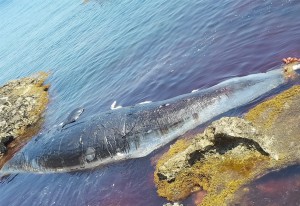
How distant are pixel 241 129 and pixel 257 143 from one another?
672 millimetres

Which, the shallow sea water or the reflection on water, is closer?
the reflection on water

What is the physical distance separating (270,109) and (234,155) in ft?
8.54

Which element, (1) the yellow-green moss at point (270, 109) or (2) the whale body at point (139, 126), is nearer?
(1) the yellow-green moss at point (270, 109)

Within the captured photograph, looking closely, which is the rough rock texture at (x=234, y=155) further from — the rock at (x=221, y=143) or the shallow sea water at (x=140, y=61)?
the shallow sea water at (x=140, y=61)

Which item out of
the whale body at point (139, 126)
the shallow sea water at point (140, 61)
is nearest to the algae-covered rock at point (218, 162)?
the shallow sea water at point (140, 61)

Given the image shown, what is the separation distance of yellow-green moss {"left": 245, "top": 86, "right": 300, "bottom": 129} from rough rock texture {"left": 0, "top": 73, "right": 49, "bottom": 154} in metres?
17.6

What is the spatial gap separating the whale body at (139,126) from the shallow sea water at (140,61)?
647mm

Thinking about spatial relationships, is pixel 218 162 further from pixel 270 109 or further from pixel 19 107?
pixel 19 107

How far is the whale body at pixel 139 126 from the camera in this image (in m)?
15.1

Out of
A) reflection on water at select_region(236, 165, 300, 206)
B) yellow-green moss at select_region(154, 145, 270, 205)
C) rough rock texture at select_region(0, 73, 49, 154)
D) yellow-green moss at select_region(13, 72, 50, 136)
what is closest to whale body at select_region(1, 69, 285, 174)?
yellow-green moss at select_region(154, 145, 270, 205)

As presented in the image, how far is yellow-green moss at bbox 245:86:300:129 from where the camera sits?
1255 centimetres

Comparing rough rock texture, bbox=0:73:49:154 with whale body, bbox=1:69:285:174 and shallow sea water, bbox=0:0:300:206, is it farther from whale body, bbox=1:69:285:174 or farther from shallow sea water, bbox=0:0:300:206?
whale body, bbox=1:69:285:174

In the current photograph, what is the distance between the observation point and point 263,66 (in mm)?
16859

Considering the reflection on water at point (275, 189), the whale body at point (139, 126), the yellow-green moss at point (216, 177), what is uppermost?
the whale body at point (139, 126)
